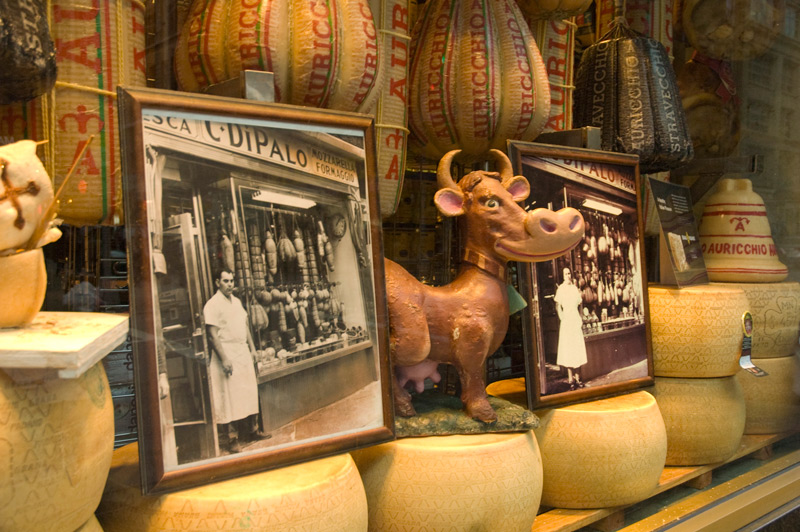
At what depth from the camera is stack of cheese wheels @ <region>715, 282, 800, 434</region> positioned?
2359mm

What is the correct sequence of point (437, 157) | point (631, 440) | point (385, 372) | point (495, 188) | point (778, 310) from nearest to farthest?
1. point (385, 372)
2. point (495, 188)
3. point (631, 440)
4. point (437, 157)
5. point (778, 310)

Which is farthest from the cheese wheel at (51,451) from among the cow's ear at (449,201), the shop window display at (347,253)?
the cow's ear at (449,201)

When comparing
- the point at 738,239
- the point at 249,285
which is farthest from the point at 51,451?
the point at 738,239

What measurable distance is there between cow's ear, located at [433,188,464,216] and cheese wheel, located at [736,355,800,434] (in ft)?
4.58

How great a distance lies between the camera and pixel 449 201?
1.50 m

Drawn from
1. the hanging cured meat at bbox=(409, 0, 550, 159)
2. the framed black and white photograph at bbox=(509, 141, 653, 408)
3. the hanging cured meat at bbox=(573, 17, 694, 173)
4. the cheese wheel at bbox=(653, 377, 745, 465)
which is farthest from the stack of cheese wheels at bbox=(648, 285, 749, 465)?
the hanging cured meat at bbox=(409, 0, 550, 159)

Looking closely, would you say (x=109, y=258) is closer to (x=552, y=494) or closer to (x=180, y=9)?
(x=180, y=9)

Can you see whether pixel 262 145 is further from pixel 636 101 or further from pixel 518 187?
pixel 636 101

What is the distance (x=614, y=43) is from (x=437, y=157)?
637 millimetres

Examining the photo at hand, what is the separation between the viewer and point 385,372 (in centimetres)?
137

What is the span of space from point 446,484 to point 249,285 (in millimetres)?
540

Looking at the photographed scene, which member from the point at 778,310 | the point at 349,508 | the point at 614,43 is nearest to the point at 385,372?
the point at 349,508

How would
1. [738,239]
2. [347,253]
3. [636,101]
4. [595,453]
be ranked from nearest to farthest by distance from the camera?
[347,253] < [595,453] < [636,101] < [738,239]

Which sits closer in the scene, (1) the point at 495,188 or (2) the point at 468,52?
(1) the point at 495,188
